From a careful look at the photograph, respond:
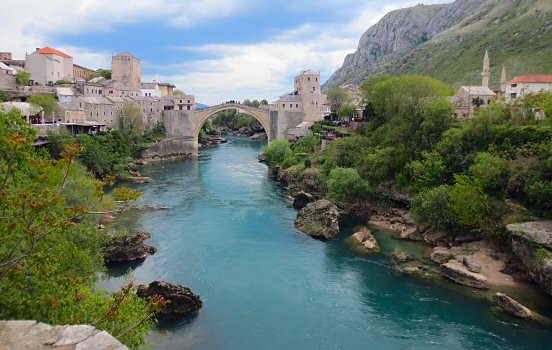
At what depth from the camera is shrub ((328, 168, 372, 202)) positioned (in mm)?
26469

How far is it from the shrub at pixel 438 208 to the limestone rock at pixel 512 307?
6.04 meters

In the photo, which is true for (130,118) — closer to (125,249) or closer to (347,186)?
(347,186)

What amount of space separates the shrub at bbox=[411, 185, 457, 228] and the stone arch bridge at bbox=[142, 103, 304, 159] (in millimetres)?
35130

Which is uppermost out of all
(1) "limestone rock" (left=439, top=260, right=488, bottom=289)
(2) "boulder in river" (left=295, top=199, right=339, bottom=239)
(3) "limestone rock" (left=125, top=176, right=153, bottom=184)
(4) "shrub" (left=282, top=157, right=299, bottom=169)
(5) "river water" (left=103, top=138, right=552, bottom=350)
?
(4) "shrub" (left=282, top=157, right=299, bottom=169)

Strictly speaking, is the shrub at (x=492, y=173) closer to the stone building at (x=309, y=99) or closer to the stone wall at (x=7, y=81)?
the stone building at (x=309, y=99)

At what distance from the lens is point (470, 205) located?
19.7m

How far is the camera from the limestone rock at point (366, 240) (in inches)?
822

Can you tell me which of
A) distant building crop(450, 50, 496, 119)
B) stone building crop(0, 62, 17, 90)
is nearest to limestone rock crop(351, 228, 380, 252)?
distant building crop(450, 50, 496, 119)

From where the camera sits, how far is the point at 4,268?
7.20 m

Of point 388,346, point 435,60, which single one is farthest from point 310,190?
point 435,60

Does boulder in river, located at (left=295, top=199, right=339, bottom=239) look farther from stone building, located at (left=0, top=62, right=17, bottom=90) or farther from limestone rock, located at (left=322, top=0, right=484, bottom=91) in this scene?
limestone rock, located at (left=322, top=0, right=484, bottom=91)

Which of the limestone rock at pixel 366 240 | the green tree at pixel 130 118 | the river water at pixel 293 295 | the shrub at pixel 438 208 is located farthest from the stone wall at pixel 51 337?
the green tree at pixel 130 118

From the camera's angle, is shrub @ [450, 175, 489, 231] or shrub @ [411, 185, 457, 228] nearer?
shrub @ [450, 175, 489, 231]

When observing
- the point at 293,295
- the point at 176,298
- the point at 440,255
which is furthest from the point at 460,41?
the point at 176,298
